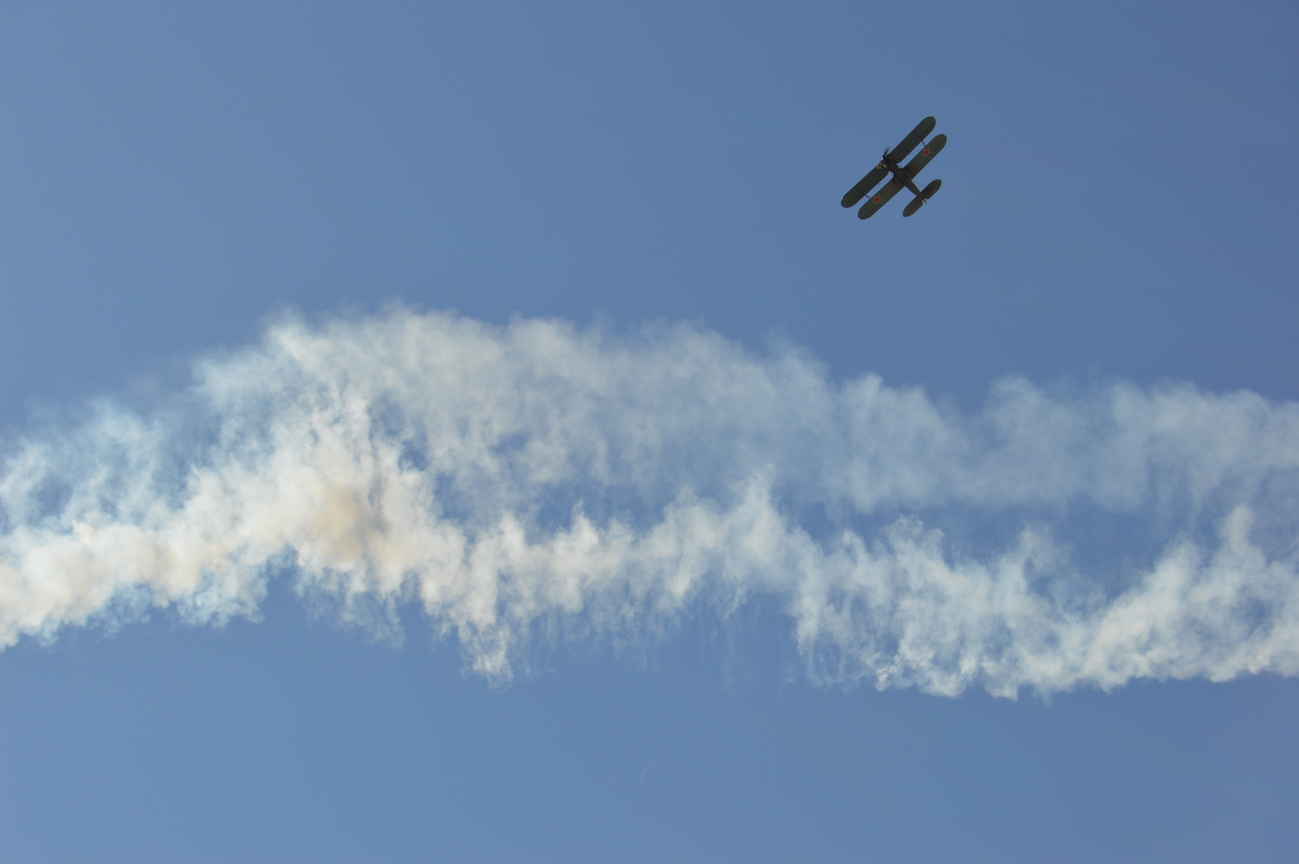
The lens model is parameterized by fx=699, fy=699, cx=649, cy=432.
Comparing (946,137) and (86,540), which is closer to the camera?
(86,540)

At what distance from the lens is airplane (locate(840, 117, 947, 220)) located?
35.5 m

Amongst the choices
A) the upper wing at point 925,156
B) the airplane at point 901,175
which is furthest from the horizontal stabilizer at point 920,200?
the upper wing at point 925,156

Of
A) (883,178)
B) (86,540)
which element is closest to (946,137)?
(883,178)

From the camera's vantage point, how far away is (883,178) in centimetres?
3709

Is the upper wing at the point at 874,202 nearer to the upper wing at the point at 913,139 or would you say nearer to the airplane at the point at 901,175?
the airplane at the point at 901,175

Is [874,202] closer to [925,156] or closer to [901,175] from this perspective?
[901,175]

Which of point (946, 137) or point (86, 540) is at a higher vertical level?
point (946, 137)

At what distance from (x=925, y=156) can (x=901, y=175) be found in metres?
1.47

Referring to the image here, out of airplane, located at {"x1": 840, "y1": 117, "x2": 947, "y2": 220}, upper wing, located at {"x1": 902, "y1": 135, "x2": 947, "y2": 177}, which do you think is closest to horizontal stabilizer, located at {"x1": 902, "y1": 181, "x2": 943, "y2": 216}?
airplane, located at {"x1": 840, "y1": 117, "x2": 947, "y2": 220}

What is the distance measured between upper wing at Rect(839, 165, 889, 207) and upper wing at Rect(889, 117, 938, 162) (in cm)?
88

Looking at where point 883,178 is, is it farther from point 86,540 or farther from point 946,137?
point 86,540

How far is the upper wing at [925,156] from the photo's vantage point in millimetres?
36056

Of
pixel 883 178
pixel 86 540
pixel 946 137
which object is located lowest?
pixel 86 540

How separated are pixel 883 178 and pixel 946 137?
3.52 m
